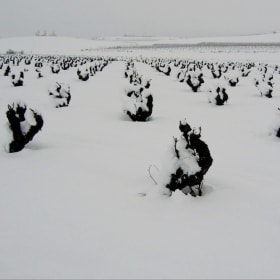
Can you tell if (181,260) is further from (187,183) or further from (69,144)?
(69,144)

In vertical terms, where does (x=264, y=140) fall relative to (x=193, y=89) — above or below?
below

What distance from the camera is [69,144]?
6.19 metres

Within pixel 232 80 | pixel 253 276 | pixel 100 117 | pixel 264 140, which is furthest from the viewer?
pixel 232 80

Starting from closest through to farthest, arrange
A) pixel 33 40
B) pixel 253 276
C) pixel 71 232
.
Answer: pixel 253 276
pixel 71 232
pixel 33 40

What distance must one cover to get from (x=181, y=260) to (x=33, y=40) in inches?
4545

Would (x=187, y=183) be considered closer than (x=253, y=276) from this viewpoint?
No

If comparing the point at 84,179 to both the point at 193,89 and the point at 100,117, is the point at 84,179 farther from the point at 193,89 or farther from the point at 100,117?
the point at 193,89

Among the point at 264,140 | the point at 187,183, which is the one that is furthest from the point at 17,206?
the point at 264,140

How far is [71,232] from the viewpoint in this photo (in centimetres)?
310

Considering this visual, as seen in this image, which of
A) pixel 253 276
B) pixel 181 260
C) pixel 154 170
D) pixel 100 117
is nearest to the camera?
pixel 253 276

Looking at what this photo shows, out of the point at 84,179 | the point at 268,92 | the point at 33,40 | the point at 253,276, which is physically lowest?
the point at 253,276

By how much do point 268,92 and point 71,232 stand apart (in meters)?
11.2

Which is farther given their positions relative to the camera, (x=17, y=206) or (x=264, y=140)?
(x=264, y=140)

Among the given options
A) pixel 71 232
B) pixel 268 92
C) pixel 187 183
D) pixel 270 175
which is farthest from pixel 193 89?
pixel 71 232
